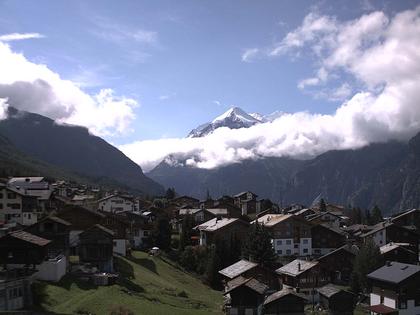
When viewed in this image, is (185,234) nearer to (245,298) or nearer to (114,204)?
(114,204)

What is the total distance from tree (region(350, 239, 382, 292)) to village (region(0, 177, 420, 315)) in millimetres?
147

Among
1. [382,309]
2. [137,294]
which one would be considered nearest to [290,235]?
[382,309]

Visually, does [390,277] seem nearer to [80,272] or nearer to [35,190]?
→ [80,272]

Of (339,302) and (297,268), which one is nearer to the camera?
(339,302)

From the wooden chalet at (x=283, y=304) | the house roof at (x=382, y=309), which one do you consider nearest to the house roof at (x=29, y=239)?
the wooden chalet at (x=283, y=304)

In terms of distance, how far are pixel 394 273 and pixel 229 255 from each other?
25.9m

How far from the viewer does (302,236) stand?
101 meters

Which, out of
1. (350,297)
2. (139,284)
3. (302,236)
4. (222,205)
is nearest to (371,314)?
(350,297)

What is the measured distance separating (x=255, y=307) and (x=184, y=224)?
41.7 meters

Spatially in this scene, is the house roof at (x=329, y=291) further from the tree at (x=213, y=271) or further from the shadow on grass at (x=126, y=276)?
the shadow on grass at (x=126, y=276)

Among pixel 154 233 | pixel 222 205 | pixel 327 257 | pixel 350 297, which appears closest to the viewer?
pixel 350 297

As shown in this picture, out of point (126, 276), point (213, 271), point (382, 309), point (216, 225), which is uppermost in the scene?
point (216, 225)

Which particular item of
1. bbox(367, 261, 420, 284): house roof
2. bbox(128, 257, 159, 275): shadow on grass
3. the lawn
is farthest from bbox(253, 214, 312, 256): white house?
bbox(128, 257, 159, 275): shadow on grass

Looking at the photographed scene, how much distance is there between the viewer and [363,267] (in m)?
76.7
